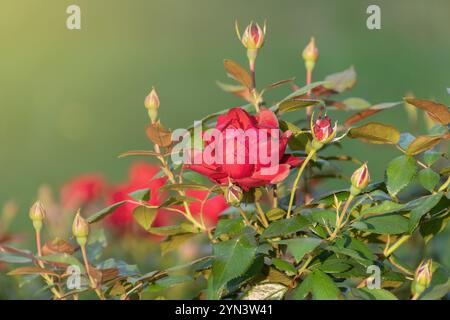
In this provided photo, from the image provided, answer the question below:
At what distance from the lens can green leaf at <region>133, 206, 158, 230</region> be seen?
880 mm

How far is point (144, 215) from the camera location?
0.88 meters

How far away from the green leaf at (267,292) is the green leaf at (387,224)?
0.35ft

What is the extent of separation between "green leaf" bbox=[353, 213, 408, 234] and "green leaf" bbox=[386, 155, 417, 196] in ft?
0.08

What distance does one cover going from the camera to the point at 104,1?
17.3ft

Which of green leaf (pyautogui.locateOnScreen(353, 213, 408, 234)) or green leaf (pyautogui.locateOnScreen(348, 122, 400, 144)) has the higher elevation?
green leaf (pyautogui.locateOnScreen(348, 122, 400, 144))

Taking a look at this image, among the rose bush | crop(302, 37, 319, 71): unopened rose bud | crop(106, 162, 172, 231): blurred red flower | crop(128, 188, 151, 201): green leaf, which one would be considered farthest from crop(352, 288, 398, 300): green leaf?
crop(106, 162, 172, 231): blurred red flower

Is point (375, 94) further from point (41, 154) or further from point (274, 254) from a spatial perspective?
point (274, 254)

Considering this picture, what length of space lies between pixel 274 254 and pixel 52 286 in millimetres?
245

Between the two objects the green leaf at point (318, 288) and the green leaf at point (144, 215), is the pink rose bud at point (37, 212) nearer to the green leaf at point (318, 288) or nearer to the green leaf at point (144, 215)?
the green leaf at point (144, 215)

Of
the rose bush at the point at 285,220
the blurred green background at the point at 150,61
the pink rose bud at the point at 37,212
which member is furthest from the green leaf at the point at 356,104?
the blurred green background at the point at 150,61

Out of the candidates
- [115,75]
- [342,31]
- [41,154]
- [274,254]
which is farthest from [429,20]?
[274,254]

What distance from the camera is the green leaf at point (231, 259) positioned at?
2.26 ft

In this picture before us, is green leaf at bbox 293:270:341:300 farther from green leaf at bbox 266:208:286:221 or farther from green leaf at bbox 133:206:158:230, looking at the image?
green leaf at bbox 133:206:158:230

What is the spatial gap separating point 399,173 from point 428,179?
0.03 m
